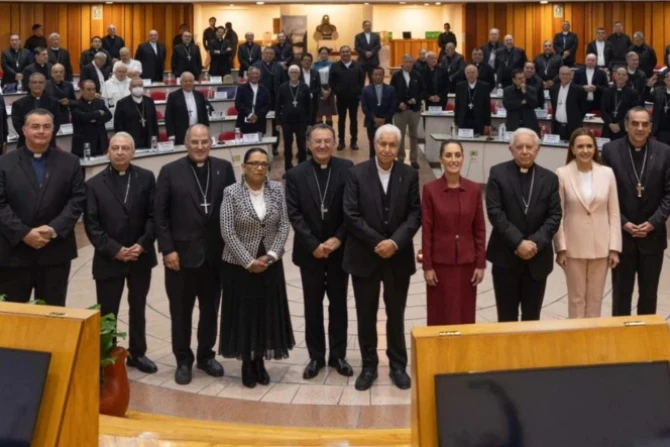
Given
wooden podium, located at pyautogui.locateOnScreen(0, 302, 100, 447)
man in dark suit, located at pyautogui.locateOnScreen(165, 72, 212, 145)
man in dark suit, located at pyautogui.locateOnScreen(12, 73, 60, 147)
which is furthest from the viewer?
man in dark suit, located at pyautogui.locateOnScreen(165, 72, 212, 145)

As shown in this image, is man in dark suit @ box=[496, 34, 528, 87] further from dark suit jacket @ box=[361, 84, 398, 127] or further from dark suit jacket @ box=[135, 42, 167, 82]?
dark suit jacket @ box=[135, 42, 167, 82]

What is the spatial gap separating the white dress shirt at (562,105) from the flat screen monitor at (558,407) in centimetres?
1081

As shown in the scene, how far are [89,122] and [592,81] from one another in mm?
7515

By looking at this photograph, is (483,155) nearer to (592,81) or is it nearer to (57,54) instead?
(592,81)

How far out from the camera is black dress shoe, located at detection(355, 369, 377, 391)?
5.61 meters

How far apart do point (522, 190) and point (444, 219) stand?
1.76ft

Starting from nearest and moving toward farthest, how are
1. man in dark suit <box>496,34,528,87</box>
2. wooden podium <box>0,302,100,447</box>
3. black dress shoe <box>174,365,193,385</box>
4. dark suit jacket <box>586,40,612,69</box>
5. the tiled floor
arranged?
wooden podium <box>0,302,100,447</box> → the tiled floor → black dress shoe <box>174,365,193,385</box> → man in dark suit <box>496,34,528,87</box> → dark suit jacket <box>586,40,612,69</box>

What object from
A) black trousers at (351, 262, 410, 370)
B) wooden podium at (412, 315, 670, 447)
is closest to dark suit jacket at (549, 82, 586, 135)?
black trousers at (351, 262, 410, 370)

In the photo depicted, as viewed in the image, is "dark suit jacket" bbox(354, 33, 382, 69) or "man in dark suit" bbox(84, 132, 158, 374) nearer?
"man in dark suit" bbox(84, 132, 158, 374)

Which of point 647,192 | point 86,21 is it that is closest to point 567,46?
point 86,21

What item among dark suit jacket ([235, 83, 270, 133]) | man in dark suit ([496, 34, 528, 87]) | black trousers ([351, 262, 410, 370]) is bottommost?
black trousers ([351, 262, 410, 370])

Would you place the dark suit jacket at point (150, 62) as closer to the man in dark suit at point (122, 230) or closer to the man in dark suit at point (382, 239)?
the man in dark suit at point (122, 230)

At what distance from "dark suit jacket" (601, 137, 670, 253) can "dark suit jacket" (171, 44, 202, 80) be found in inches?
488

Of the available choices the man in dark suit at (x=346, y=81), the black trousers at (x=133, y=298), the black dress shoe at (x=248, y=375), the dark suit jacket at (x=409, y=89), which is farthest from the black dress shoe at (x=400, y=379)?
the man in dark suit at (x=346, y=81)
